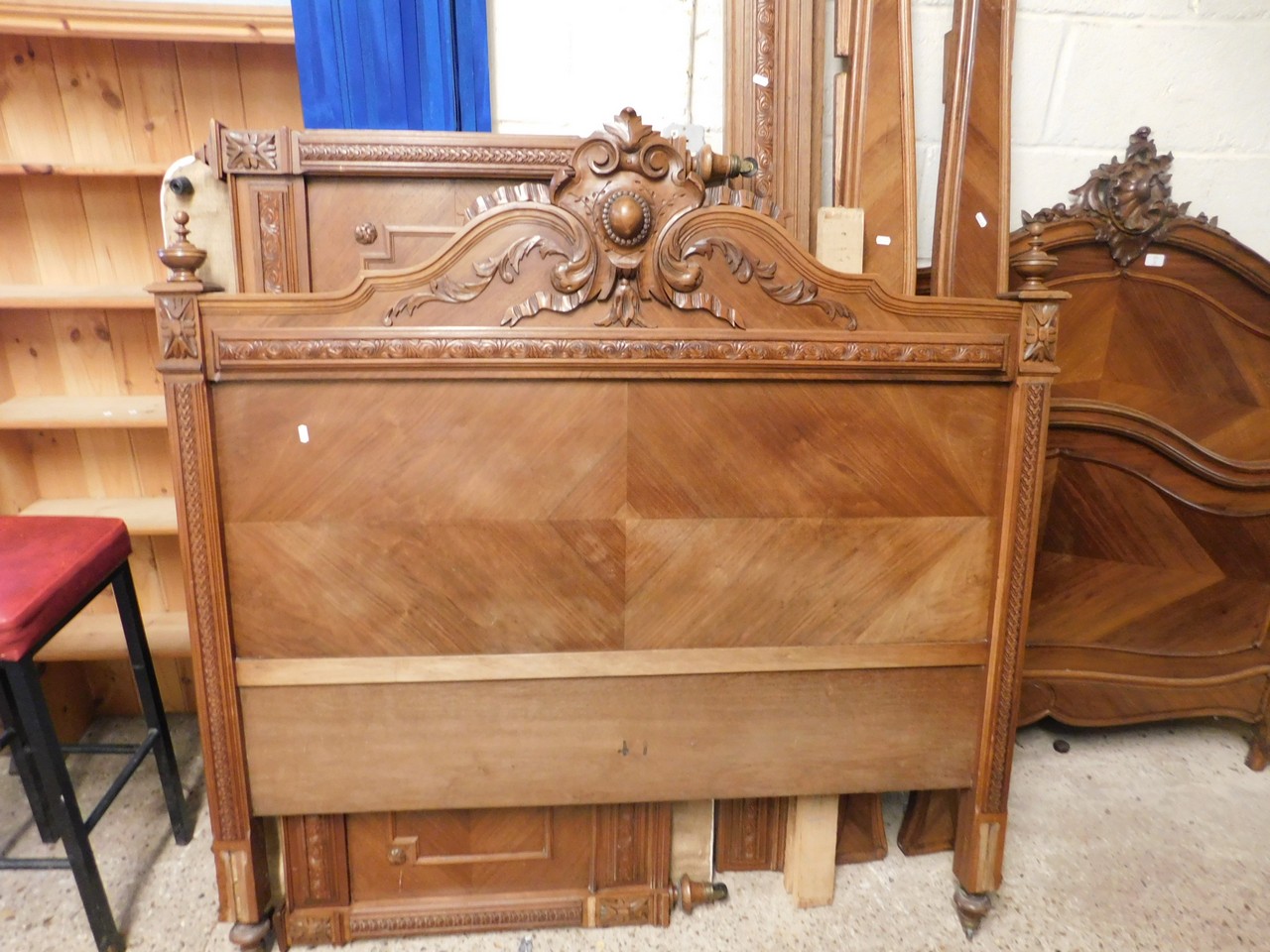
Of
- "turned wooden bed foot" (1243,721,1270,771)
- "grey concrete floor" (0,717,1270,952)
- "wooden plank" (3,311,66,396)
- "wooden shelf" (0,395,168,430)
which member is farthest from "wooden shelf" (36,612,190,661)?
"turned wooden bed foot" (1243,721,1270,771)

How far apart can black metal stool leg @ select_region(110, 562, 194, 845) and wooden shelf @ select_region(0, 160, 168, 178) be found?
0.81 metres

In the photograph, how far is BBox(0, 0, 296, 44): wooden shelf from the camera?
4.78ft

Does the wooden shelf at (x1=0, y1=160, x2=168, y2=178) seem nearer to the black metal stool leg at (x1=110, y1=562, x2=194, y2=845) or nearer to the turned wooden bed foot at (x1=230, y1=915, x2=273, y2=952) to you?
the black metal stool leg at (x1=110, y1=562, x2=194, y2=845)

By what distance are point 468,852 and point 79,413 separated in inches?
49.2

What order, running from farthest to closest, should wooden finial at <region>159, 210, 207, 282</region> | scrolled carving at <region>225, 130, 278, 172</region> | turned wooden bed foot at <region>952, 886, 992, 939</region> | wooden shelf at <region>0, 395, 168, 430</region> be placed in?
1. wooden shelf at <region>0, 395, 168, 430</region>
2. turned wooden bed foot at <region>952, 886, 992, 939</region>
3. scrolled carving at <region>225, 130, 278, 172</region>
4. wooden finial at <region>159, 210, 207, 282</region>

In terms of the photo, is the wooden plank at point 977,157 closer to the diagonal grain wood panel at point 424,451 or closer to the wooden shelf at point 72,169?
the diagonal grain wood panel at point 424,451

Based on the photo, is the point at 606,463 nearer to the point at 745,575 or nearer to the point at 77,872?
the point at 745,575

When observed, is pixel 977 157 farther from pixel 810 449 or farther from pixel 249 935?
pixel 249 935

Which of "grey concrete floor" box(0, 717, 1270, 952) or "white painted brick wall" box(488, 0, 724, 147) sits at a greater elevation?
"white painted brick wall" box(488, 0, 724, 147)

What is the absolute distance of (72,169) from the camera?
154 centimetres

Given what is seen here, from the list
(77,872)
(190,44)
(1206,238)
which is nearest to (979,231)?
(1206,238)

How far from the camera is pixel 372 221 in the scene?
1.31 meters

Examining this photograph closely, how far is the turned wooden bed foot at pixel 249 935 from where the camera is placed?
4.02 feet

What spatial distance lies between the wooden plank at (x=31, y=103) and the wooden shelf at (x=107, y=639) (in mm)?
1064
